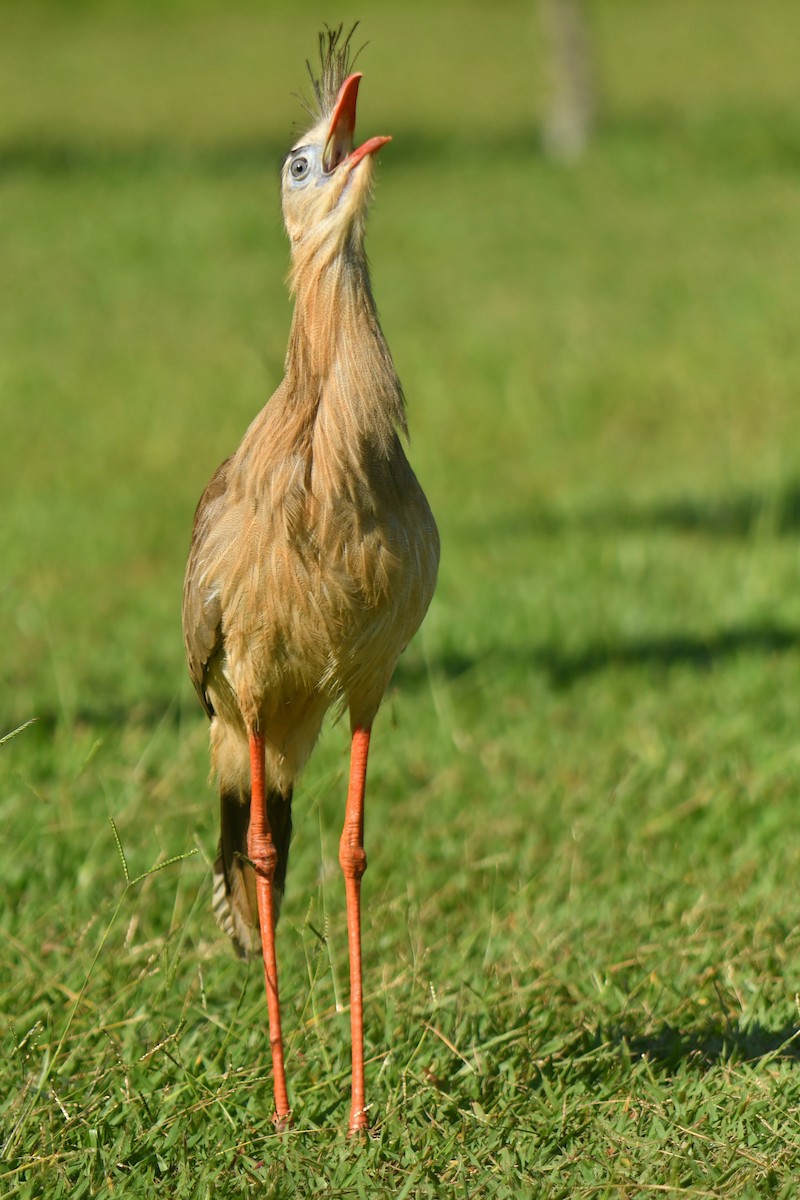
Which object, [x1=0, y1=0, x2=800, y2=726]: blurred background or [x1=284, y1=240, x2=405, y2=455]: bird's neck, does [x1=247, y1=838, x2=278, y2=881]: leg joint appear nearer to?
[x1=284, y1=240, x2=405, y2=455]: bird's neck

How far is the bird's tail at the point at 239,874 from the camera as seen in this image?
120 inches

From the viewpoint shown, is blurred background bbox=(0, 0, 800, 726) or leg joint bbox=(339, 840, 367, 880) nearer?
leg joint bbox=(339, 840, 367, 880)

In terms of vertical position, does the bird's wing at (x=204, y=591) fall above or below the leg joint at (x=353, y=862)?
above

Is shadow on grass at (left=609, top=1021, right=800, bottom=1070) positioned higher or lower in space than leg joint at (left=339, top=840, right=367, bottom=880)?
lower

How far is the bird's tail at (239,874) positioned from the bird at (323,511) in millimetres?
323

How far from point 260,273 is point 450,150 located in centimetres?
530

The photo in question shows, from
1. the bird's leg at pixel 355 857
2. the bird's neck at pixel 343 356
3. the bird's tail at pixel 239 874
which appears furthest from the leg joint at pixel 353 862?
the bird's neck at pixel 343 356

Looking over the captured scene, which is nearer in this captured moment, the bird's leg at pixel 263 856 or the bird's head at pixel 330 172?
the bird's head at pixel 330 172

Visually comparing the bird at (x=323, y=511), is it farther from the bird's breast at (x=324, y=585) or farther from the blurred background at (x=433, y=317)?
the blurred background at (x=433, y=317)

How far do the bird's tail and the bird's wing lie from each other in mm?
387

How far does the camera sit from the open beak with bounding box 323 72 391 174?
230 centimetres

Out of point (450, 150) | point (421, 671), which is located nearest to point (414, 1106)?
point (421, 671)

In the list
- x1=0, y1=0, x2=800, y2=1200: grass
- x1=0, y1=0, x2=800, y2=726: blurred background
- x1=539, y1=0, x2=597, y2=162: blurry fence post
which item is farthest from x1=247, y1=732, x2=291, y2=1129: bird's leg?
x1=539, y1=0, x2=597, y2=162: blurry fence post

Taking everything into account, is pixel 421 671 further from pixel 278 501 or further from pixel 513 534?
pixel 278 501
